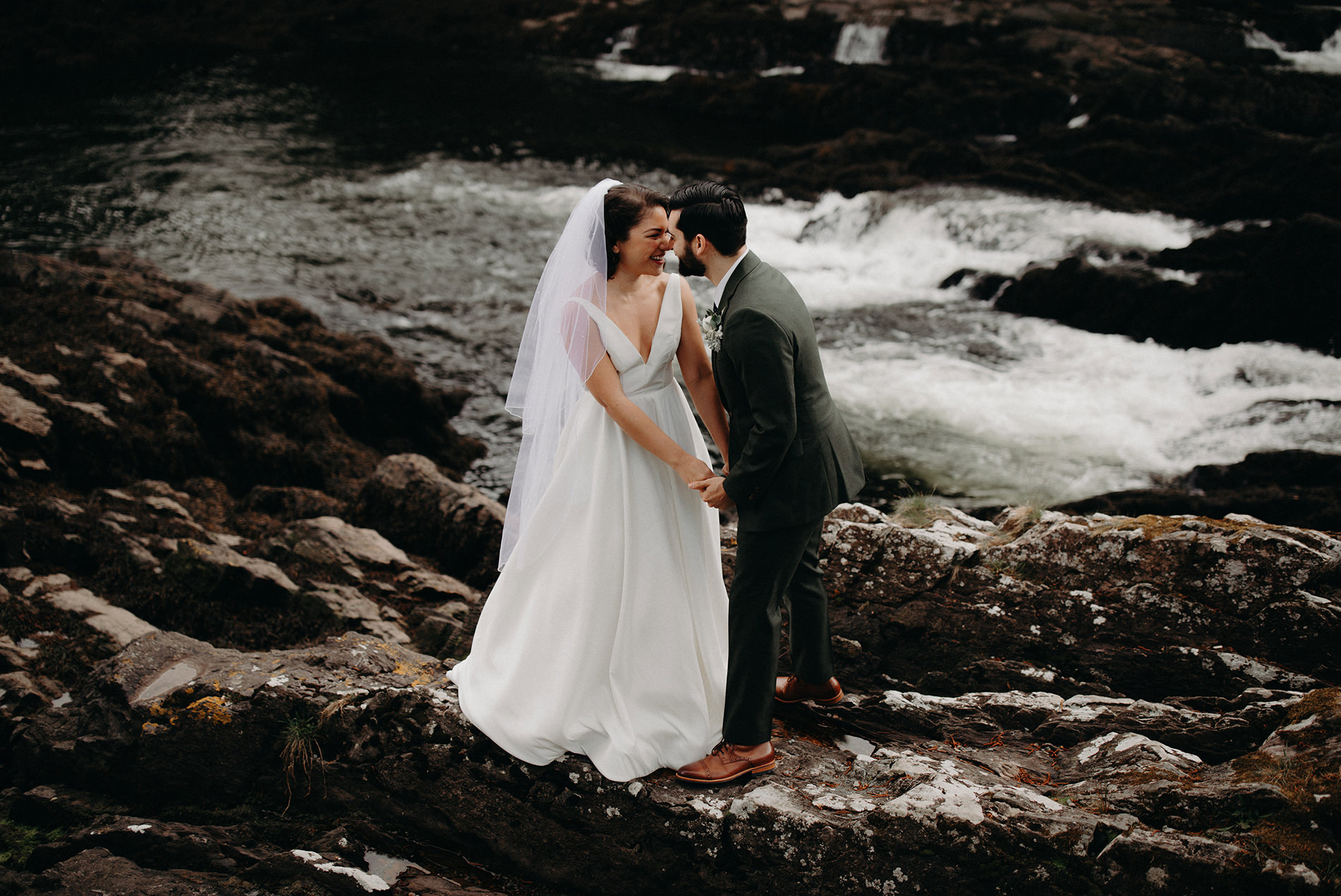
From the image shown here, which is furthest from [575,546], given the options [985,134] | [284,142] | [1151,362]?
[985,134]

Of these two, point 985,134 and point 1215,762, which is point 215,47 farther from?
point 1215,762

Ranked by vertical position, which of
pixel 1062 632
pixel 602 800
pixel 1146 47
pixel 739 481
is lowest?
pixel 602 800

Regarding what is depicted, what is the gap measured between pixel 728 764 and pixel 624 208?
1.96 meters

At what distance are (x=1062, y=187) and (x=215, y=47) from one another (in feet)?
101

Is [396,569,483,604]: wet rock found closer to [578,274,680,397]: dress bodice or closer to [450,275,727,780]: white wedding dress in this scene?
[450,275,727,780]: white wedding dress

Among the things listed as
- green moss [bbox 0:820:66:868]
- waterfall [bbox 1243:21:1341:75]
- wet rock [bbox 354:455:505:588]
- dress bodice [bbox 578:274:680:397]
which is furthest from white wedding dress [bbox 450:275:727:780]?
waterfall [bbox 1243:21:1341:75]

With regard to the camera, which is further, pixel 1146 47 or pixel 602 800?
pixel 1146 47

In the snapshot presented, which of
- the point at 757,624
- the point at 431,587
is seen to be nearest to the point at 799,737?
the point at 757,624

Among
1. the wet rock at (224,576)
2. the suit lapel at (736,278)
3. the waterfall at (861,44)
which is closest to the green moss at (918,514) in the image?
the suit lapel at (736,278)

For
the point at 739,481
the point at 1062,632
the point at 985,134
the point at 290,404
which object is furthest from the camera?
the point at 985,134

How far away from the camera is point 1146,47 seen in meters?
24.1

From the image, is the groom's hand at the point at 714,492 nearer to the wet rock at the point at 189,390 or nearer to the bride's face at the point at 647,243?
the bride's face at the point at 647,243

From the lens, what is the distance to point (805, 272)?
14.5 metres

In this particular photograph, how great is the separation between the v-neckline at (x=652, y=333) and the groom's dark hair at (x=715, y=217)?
1.04ft
